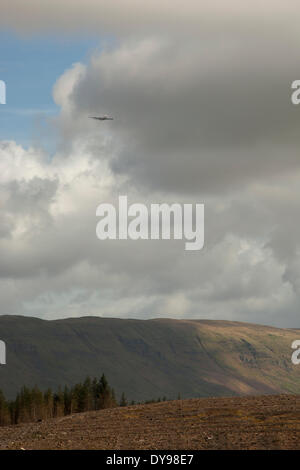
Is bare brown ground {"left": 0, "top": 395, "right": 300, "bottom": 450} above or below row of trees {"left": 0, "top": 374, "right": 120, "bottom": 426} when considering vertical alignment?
above

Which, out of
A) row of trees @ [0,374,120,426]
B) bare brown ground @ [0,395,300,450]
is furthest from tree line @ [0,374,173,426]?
bare brown ground @ [0,395,300,450]

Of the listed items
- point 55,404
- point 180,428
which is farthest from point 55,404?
point 180,428

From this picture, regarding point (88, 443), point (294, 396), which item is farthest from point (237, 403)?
point (88, 443)

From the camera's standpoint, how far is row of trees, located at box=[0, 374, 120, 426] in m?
179

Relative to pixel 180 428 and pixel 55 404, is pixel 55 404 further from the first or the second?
pixel 180 428

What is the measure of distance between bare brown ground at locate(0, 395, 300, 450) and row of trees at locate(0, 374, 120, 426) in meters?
77.4

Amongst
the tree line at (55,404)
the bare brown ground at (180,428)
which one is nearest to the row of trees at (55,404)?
the tree line at (55,404)

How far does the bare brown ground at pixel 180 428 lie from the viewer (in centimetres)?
6850

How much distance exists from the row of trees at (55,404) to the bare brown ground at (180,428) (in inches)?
3049

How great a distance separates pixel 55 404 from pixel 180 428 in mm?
114739

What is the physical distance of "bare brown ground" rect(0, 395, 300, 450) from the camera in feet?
225

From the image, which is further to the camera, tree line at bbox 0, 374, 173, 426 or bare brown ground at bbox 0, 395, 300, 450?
tree line at bbox 0, 374, 173, 426

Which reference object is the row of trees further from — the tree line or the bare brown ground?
the bare brown ground
